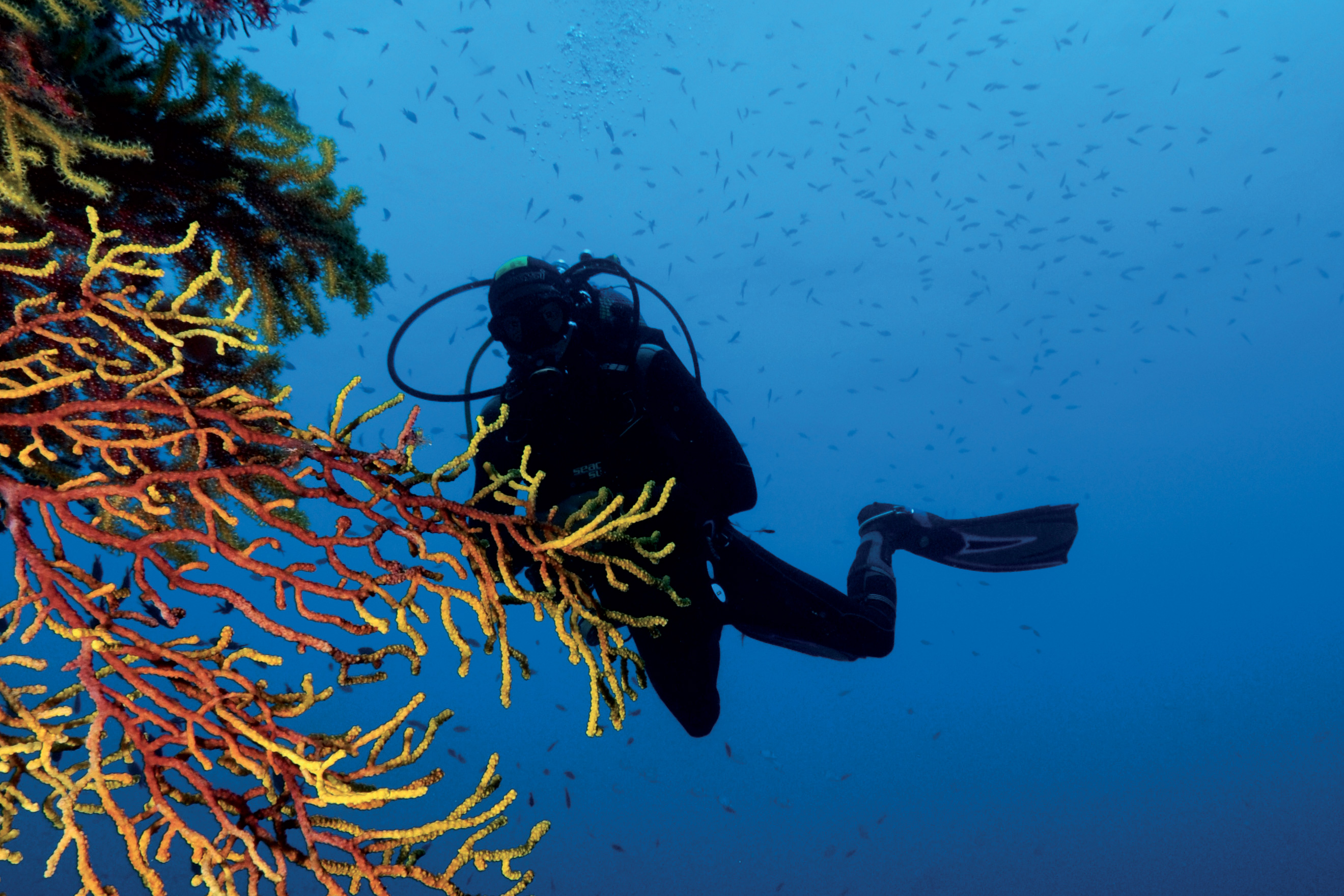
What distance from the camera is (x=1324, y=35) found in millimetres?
23562

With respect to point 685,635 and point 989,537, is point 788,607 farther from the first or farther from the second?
point 989,537

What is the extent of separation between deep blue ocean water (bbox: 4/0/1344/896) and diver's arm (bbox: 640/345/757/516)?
1300 cm

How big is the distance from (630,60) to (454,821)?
31354 mm

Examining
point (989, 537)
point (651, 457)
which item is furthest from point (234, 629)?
point (989, 537)

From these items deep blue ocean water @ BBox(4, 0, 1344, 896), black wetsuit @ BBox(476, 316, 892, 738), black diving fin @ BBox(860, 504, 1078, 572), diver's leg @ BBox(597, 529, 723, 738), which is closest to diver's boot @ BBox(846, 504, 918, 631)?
black diving fin @ BBox(860, 504, 1078, 572)

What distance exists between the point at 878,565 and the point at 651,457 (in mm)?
3403

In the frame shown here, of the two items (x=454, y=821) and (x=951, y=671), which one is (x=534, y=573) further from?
(x=951, y=671)

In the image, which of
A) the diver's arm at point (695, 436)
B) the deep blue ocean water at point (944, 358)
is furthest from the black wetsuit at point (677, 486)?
the deep blue ocean water at point (944, 358)

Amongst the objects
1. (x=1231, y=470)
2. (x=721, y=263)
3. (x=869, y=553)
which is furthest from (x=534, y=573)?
(x=1231, y=470)

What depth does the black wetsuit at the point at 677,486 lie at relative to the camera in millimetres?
4355

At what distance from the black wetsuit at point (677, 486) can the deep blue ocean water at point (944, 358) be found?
1289 cm

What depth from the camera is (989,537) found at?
7320 millimetres

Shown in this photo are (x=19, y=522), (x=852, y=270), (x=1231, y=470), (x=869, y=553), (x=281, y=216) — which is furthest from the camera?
(x=1231, y=470)

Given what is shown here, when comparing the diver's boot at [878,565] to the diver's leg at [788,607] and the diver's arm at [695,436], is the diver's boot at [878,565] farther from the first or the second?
the diver's arm at [695,436]
